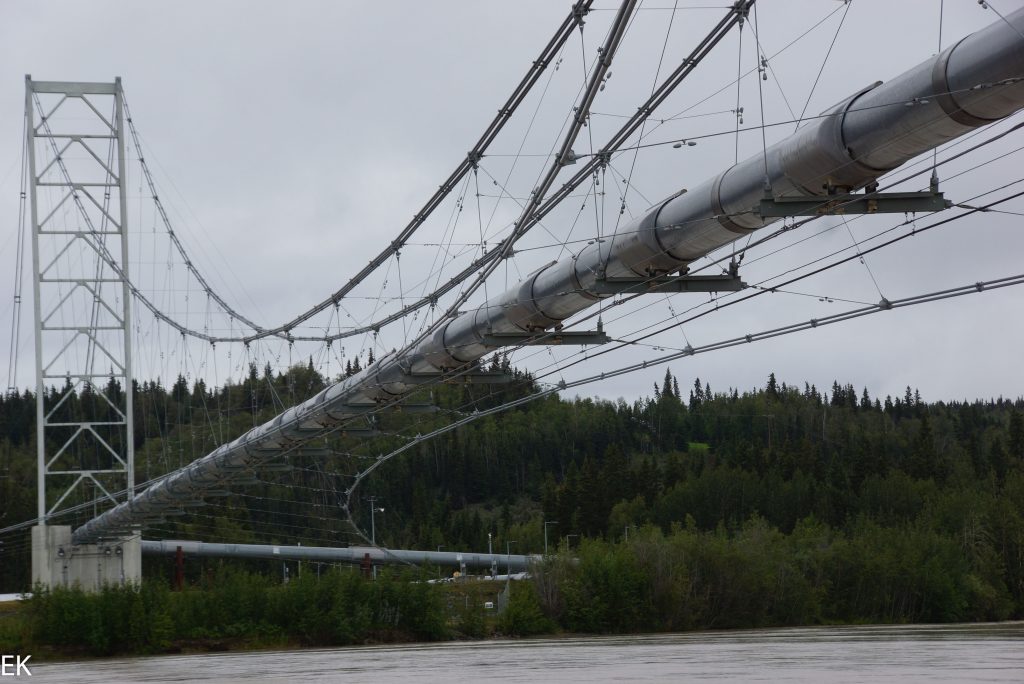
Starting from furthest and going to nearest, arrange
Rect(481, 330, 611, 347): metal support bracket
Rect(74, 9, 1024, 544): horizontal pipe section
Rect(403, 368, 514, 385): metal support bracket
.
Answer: Rect(403, 368, 514, 385): metal support bracket < Rect(481, 330, 611, 347): metal support bracket < Rect(74, 9, 1024, 544): horizontal pipe section

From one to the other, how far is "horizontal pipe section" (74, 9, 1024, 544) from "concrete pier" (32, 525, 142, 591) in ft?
119

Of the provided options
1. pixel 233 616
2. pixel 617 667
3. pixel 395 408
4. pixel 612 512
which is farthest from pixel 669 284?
pixel 612 512

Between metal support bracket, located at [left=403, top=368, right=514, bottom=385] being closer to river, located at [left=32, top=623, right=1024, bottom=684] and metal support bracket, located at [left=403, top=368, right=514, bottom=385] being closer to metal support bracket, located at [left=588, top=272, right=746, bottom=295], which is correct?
river, located at [left=32, top=623, right=1024, bottom=684]

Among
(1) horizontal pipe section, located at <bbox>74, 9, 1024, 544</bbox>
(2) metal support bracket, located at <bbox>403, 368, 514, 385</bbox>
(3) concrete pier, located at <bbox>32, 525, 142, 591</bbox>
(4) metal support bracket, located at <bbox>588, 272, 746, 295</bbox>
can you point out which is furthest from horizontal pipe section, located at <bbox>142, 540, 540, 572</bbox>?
(4) metal support bracket, located at <bbox>588, 272, 746, 295</bbox>

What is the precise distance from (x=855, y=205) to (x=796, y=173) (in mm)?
945

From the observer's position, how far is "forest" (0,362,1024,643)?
60.9 m

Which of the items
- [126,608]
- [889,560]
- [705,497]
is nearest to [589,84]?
[126,608]

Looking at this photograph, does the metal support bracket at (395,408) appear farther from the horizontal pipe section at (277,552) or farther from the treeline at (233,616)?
the horizontal pipe section at (277,552)

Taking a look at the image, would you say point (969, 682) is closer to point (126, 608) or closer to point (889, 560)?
point (126, 608)

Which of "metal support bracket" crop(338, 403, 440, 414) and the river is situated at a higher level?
"metal support bracket" crop(338, 403, 440, 414)

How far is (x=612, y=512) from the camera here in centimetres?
13425

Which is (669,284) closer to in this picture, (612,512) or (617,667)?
(617,667)

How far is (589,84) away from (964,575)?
64.5 meters

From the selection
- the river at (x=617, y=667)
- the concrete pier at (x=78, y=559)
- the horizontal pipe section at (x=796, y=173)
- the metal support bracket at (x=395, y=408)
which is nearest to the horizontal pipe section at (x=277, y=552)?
the concrete pier at (x=78, y=559)
